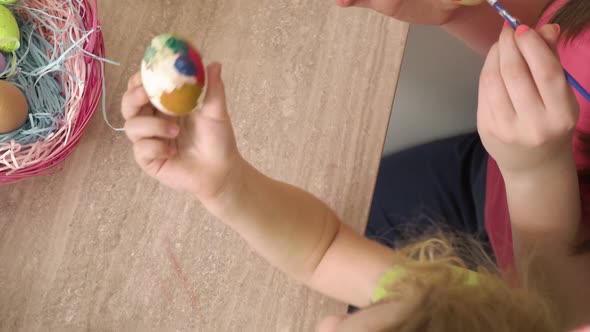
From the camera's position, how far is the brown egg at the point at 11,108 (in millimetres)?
627

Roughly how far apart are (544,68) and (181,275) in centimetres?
45

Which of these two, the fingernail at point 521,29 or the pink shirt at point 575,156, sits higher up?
the fingernail at point 521,29

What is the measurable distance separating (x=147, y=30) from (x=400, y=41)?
13.7 inches

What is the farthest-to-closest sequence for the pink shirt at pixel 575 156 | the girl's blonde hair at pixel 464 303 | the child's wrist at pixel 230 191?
the pink shirt at pixel 575 156 → the child's wrist at pixel 230 191 → the girl's blonde hair at pixel 464 303

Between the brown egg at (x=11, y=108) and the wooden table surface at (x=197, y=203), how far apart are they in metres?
0.07

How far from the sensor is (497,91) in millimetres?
563

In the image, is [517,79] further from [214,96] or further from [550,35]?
[214,96]

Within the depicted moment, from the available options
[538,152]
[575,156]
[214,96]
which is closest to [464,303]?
[538,152]

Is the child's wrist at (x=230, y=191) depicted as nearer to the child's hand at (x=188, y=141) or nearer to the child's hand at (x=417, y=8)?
the child's hand at (x=188, y=141)

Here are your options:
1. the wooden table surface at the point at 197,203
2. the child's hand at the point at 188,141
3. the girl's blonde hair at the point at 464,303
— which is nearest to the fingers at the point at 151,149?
the child's hand at the point at 188,141

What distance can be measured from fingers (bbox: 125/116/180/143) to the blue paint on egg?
5 cm

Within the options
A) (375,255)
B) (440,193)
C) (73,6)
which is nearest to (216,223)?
(375,255)

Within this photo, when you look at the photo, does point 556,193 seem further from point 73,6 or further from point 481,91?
point 73,6

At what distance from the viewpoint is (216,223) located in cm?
66
